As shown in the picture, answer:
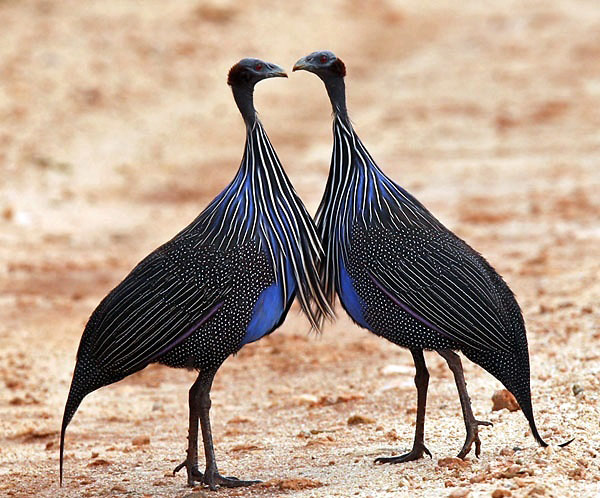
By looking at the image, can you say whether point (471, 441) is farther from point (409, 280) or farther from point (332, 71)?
point (332, 71)

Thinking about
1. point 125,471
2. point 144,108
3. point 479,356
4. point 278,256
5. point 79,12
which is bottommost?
point 125,471

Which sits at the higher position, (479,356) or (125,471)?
(479,356)

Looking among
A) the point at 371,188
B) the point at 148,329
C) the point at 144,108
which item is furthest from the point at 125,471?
the point at 144,108

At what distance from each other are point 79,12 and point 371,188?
53.5ft

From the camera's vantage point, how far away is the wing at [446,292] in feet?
14.1

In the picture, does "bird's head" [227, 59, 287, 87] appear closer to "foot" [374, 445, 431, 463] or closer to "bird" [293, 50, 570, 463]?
"bird" [293, 50, 570, 463]

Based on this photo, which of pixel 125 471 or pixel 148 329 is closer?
pixel 148 329

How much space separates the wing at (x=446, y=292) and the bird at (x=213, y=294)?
392mm

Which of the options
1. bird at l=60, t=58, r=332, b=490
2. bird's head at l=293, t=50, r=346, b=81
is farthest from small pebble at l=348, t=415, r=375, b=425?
bird's head at l=293, t=50, r=346, b=81

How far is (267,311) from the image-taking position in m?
4.45

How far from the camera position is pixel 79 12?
19.8 metres

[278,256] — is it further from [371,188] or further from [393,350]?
[393,350]

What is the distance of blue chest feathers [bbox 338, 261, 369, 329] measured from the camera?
4.49m

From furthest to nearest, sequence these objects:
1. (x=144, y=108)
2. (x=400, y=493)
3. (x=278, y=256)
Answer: (x=144, y=108) → (x=278, y=256) → (x=400, y=493)
